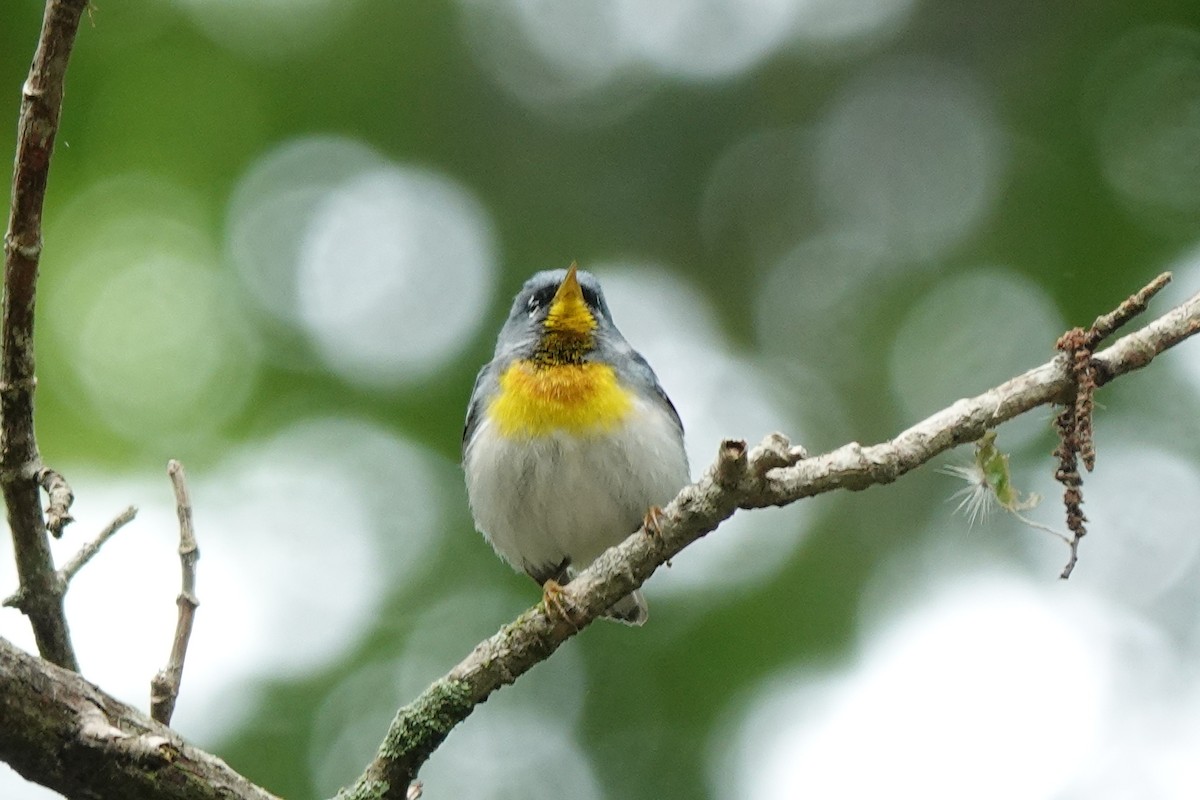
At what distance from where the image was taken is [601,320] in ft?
16.1

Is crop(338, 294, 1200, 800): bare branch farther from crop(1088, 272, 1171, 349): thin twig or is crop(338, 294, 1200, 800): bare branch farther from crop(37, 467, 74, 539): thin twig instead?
crop(37, 467, 74, 539): thin twig

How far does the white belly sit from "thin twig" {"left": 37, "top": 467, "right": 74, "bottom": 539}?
2.06 meters

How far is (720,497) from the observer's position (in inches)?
107

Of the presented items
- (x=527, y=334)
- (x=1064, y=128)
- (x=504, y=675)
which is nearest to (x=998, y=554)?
(x=1064, y=128)

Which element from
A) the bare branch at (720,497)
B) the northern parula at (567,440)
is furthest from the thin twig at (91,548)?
the northern parula at (567,440)

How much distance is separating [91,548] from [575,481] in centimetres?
194

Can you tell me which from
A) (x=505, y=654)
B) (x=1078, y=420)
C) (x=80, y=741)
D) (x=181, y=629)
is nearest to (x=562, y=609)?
(x=505, y=654)

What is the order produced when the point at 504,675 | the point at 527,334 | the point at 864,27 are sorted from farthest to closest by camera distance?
the point at 864,27 → the point at 527,334 → the point at 504,675

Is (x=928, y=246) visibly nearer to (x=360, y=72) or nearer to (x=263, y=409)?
(x=360, y=72)

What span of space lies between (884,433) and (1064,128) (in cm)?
173

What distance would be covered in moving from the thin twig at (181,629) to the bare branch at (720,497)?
438 mm

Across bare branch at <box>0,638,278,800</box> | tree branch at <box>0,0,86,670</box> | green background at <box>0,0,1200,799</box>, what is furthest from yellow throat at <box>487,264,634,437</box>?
bare branch at <box>0,638,278,800</box>

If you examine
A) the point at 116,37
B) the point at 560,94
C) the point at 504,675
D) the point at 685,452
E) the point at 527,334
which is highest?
the point at 560,94

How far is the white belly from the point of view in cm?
442
